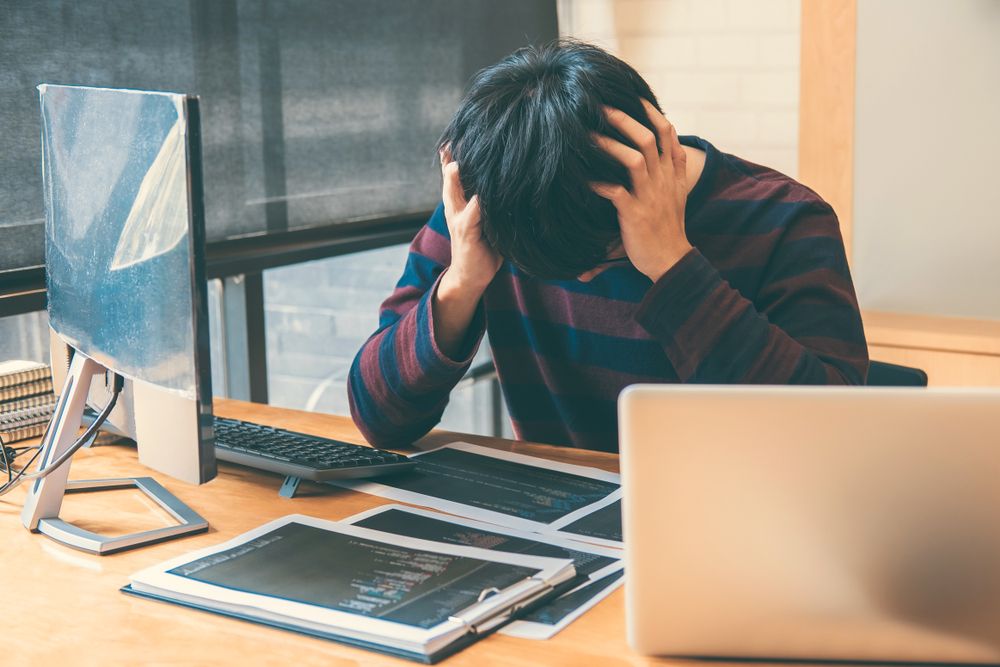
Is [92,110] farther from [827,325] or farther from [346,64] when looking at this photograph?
[346,64]

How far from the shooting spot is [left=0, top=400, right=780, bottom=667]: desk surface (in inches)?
33.1

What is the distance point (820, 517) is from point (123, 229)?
0.68 metres

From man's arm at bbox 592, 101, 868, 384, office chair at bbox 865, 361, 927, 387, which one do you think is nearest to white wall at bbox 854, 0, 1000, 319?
office chair at bbox 865, 361, 927, 387

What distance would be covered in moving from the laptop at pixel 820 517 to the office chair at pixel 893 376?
693mm

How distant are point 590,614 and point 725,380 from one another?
1.40 feet

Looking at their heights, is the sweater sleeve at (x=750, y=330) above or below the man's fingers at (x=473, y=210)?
below

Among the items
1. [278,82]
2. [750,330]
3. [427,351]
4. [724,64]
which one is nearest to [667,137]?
[750,330]

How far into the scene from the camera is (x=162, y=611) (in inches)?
36.5

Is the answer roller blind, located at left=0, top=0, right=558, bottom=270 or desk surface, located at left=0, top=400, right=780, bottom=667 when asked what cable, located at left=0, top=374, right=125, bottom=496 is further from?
roller blind, located at left=0, top=0, right=558, bottom=270

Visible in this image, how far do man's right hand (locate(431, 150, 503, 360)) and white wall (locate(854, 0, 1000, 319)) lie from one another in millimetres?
1259

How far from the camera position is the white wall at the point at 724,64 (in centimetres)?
262

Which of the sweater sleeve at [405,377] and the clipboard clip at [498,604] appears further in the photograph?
the sweater sleeve at [405,377]

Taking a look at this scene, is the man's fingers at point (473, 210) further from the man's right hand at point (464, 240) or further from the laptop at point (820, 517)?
the laptop at point (820, 517)

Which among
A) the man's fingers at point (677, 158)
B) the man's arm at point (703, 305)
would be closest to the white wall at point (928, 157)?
the man's arm at point (703, 305)
